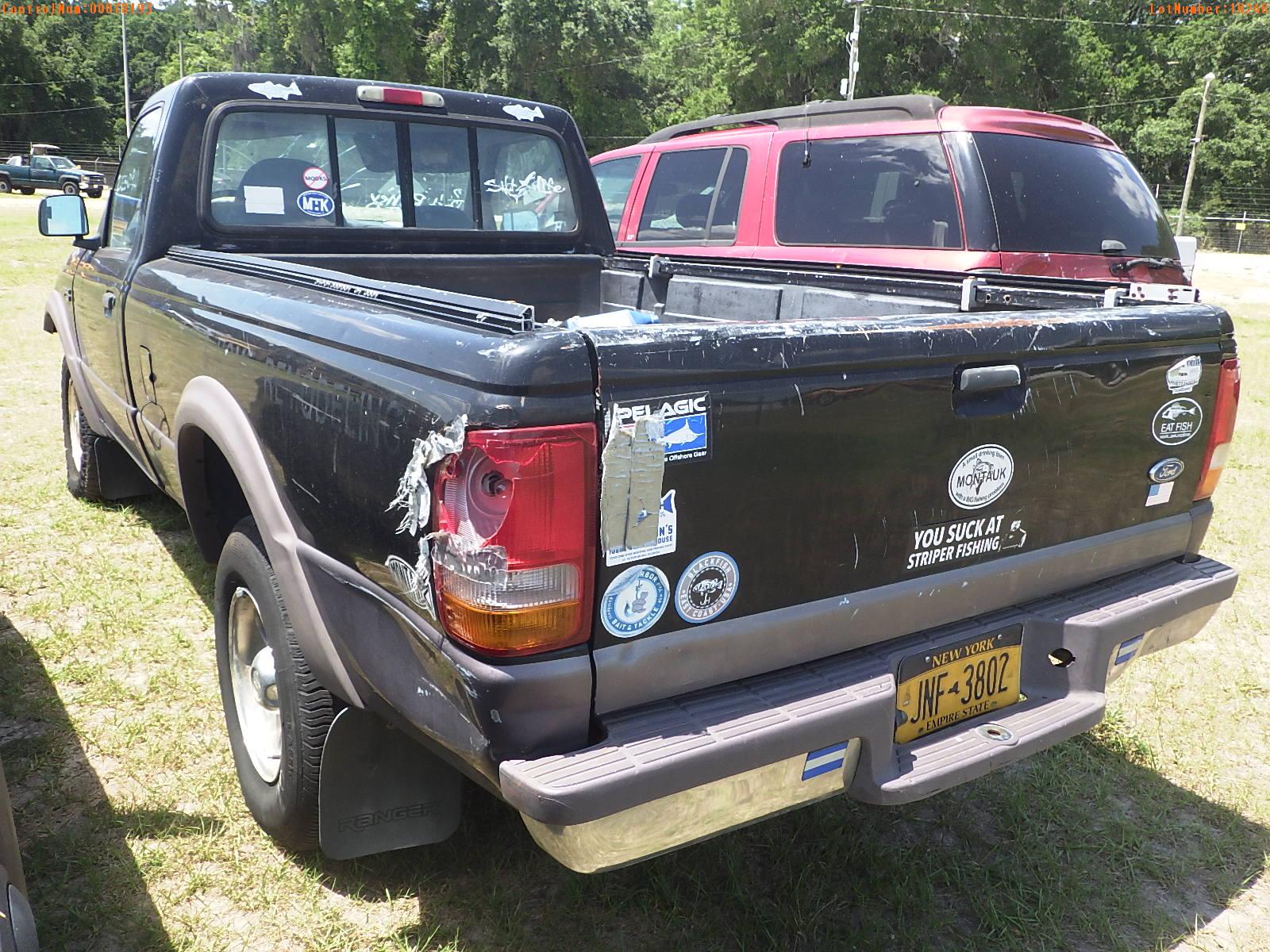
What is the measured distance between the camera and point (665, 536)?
1731mm

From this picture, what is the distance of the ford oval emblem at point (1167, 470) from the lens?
97.2 inches

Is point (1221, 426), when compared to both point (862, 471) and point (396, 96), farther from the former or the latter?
point (396, 96)

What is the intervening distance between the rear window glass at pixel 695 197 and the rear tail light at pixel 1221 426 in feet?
13.6

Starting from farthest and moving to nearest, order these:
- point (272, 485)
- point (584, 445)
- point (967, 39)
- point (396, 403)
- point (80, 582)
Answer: point (967, 39) → point (80, 582) → point (272, 485) → point (396, 403) → point (584, 445)

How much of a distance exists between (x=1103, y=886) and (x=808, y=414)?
1679 millimetres

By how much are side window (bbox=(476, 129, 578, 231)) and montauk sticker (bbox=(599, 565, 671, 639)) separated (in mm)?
2718

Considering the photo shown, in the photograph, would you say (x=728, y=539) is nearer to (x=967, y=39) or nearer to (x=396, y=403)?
(x=396, y=403)

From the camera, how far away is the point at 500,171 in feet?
13.6

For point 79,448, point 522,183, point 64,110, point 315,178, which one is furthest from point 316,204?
point 64,110

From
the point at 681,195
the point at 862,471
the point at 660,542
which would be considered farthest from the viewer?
the point at 681,195

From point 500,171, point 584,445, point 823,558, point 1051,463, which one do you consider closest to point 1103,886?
point 1051,463

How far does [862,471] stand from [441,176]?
2.66 meters

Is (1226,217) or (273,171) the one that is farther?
(1226,217)

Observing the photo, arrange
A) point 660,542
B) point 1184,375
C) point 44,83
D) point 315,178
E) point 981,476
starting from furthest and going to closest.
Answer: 1. point 44,83
2. point 315,178
3. point 1184,375
4. point 981,476
5. point 660,542
